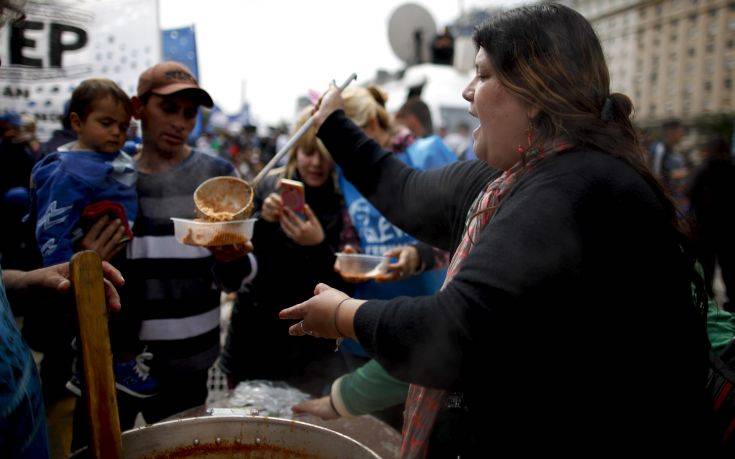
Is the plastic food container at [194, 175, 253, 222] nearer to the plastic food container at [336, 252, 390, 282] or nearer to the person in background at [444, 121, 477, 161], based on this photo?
the plastic food container at [336, 252, 390, 282]

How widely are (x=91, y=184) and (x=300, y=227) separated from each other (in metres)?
0.88

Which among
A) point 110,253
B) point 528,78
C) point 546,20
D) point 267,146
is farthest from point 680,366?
point 267,146

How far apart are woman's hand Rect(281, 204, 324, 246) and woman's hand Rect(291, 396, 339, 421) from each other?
82 centimetres

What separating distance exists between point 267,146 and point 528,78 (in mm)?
19418

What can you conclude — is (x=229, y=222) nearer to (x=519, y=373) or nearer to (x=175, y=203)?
(x=175, y=203)

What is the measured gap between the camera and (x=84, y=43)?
3.21 m

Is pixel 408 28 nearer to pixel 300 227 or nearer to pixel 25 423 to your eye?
pixel 300 227

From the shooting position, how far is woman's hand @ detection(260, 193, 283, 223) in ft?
7.79

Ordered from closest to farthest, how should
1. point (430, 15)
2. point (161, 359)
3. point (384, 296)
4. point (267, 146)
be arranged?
1. point (161, 359)
2. point (384, 296)
3. point (430, 15)
4. point (267, 146)

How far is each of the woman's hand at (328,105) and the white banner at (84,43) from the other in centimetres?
158

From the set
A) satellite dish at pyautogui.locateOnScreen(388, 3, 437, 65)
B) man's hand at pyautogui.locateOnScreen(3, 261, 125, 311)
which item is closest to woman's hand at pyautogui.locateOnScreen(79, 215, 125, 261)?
man's hand at pyautogui.locateOnScreen(3, 261, 125, 311)

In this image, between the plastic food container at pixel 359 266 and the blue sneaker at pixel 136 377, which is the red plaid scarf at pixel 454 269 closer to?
the plastic food container at pixel 359 266

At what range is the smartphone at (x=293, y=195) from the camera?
2.26 m

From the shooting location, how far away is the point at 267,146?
1984cm
